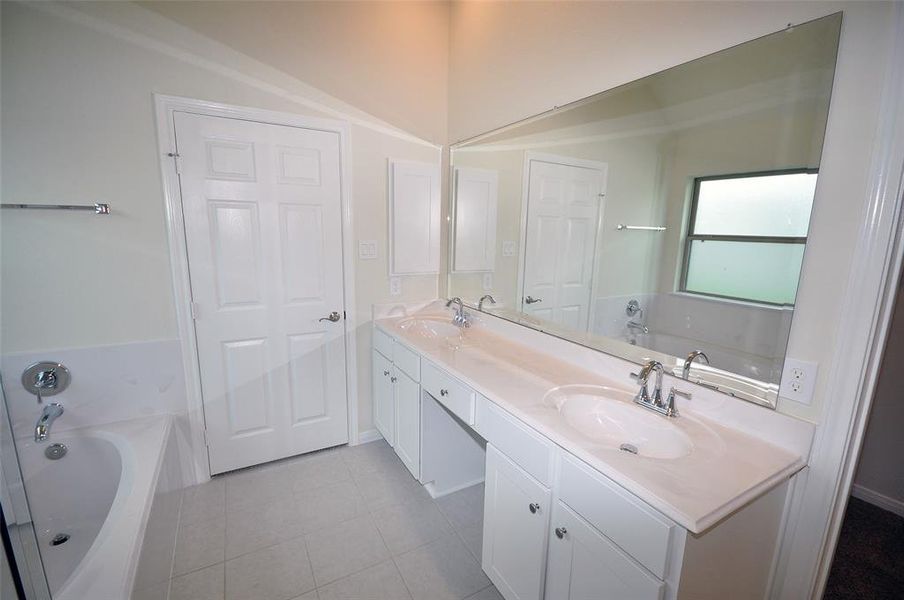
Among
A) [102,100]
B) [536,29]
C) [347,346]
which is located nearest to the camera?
[102,100]

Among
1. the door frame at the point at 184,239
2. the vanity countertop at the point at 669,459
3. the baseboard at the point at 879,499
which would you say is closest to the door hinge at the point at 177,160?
the door frame at the point at 184,239

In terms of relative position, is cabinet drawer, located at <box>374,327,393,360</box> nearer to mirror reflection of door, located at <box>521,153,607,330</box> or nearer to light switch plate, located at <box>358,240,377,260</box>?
light switch plate, located at <box>358,240,377,260</box>

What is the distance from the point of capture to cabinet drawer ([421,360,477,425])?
5.29 ft

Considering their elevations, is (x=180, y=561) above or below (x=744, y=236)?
below

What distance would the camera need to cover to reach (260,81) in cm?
207

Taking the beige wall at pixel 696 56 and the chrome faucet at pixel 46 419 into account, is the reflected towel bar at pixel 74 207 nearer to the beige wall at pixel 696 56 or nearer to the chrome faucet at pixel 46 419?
the chrome faucet at pixel 46 419

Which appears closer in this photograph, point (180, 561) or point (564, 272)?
point (180, 561)

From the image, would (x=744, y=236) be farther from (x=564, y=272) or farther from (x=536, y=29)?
(x=536, y=29)

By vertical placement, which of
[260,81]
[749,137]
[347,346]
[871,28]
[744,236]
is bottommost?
[347,346]

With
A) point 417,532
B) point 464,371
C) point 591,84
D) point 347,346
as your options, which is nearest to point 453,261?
point 347,346

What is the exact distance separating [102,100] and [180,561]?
207 cm

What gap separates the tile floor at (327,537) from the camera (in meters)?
1.61

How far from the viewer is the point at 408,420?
2158mm

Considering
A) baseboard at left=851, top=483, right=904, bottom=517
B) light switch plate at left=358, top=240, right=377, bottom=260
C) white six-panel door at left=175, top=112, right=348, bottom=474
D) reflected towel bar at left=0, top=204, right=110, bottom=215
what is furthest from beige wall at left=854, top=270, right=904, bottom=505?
reflected towel bar at left=0, top=204, right=110, bottom=215
